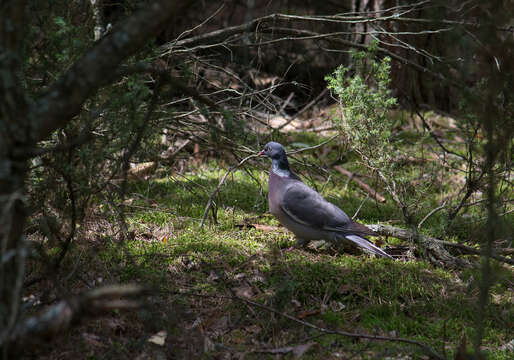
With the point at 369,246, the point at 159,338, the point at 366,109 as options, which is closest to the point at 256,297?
the point at 159,338

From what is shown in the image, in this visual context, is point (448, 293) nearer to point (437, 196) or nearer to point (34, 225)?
point (437, 196)

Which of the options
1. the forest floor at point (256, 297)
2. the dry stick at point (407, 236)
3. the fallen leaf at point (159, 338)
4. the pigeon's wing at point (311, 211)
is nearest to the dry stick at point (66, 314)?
the forest floor at point (256, 297)

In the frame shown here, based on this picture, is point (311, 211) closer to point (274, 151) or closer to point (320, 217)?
point (320, 217)

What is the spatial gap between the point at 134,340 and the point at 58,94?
155 centimetres

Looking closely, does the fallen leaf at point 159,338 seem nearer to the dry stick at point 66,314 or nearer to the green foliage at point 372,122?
the dry stick at point 66,314

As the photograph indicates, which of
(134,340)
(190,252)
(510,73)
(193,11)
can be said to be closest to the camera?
(134,340)

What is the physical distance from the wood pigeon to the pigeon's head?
0.87ft

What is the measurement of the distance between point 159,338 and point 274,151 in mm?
2351

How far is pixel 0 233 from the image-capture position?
87.6 inches

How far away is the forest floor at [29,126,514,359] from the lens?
304cm

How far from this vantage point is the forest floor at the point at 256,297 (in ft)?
9.99

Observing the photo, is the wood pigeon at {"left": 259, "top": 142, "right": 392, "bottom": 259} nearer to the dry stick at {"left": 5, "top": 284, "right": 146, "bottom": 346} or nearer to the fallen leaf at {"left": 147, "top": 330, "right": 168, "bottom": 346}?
the fallen leaf at {"left": 147, "top": 330, "right": 168, "bottom": 346}

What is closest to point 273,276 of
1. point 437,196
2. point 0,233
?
point 0,233

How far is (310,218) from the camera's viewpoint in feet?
14.7
